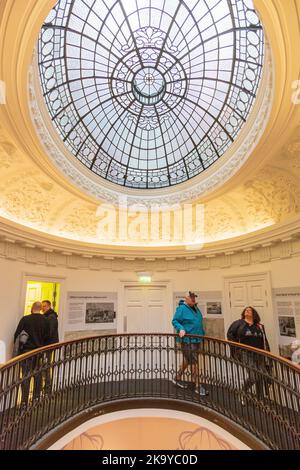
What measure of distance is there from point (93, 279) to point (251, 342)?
15.2ft

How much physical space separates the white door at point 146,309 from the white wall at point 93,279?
0.43 m

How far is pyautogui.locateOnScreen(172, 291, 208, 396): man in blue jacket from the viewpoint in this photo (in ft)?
17.3

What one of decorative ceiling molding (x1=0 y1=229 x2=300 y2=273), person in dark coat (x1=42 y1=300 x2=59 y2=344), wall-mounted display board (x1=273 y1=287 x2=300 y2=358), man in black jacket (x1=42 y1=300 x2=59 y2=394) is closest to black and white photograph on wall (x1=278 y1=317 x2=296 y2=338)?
wall-mounted display board (x1=273 y1=287 x2=300 y2=358)

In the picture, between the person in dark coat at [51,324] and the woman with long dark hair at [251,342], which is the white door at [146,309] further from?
the woman with long dark hair at [251,342]

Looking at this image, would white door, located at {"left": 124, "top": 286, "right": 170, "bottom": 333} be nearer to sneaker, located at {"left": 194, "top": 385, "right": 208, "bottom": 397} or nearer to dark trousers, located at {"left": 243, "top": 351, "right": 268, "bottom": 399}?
sneaker, located at {"left": 194, "top": 385, "right": 208, "bottom": 397}

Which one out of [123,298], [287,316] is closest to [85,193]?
[123,298]

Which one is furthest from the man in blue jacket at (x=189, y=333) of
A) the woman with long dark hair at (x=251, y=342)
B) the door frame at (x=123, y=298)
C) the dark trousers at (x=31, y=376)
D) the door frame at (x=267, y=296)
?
the dark trousers at (x=31, y=376)

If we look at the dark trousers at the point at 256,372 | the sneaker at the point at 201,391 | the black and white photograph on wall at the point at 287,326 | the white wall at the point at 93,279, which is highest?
the white wall at the point at 93,279

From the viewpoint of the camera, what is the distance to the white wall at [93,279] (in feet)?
17.6

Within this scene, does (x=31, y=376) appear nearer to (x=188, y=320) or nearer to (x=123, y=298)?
(x=188, y=320)

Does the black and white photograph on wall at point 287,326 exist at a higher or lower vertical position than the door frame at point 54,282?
lower

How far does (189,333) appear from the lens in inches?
221

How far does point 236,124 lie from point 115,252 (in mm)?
4819

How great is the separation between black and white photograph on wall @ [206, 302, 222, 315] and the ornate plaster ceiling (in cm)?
181
